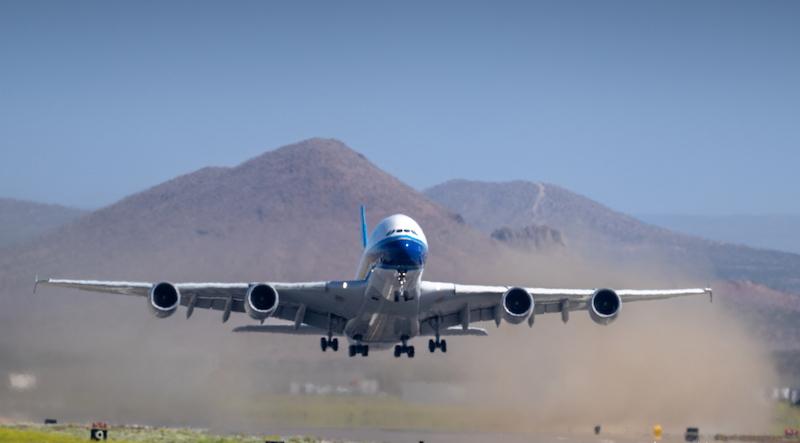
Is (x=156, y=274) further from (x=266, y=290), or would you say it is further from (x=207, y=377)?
(x=266, y=290)

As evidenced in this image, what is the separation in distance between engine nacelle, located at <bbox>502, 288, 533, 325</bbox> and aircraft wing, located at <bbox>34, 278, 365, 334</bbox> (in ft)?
24.8

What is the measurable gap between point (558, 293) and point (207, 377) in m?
44.6

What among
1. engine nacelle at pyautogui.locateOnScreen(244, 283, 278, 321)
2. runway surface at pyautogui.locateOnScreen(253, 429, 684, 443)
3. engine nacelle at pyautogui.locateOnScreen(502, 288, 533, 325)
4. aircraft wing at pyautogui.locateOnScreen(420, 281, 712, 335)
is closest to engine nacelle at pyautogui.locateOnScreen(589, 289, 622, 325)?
aircraft wing at pyautogui.locateOnScreen(420, 281, 712, 335)

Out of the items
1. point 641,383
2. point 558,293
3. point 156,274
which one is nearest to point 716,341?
point 641,383

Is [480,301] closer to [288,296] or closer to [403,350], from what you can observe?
[403,350]

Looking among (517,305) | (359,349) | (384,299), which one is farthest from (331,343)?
(517,305)

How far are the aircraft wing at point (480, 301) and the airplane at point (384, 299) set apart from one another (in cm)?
5

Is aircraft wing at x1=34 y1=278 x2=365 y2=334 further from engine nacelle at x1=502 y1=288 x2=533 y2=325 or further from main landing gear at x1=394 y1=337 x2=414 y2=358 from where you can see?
engine nacelle at x1=502 y1=288 x2=533 y2=325

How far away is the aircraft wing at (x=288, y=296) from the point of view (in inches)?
2410

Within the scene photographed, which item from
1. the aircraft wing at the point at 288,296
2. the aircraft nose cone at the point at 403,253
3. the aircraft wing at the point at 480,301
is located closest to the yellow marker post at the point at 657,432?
the aircraft wing at the point at 480,301

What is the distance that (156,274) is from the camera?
182 meters

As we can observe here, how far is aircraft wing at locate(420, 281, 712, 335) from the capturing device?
200 feet

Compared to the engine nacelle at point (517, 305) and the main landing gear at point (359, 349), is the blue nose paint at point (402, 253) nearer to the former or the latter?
the engine nacelle at point (517, 305)

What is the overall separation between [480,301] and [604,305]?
6464 mm
